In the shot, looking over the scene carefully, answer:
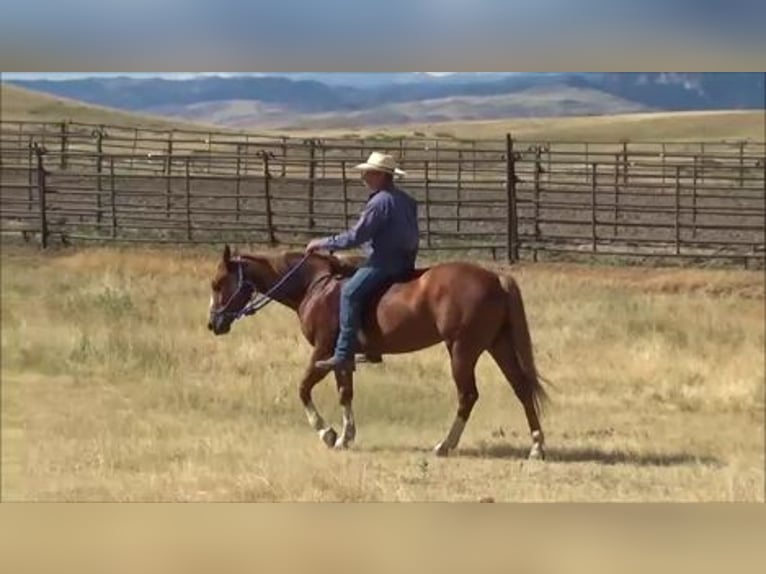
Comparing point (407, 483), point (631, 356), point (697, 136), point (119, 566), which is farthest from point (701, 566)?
point (697, 136)

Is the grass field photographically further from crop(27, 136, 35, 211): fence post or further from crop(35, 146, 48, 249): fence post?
crop(27, 136, 35, 211): fence post

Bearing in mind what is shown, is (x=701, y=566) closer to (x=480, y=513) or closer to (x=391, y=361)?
(x=480, y=513)

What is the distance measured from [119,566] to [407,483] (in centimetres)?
156

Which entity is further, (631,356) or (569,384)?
(631,356)

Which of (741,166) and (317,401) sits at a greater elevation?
(741,166)

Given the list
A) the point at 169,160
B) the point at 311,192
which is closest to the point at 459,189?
the point at 311,192

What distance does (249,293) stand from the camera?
6395 millimetres

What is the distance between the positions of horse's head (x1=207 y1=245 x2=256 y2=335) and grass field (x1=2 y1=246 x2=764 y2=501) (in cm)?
54

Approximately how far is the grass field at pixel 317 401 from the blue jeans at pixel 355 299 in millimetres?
522

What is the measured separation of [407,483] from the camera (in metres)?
5.63

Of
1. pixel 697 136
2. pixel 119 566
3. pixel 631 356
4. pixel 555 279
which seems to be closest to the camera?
pixel 119 566

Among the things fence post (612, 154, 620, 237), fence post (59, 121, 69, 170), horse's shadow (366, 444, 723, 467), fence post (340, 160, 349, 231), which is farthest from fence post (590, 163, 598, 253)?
horse's shadow (366, 444, 723, 467)

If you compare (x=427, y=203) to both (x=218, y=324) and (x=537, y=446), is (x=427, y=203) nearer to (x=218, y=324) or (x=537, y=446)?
(x=218, y=324)

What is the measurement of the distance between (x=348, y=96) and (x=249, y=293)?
4.24ft
